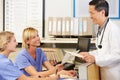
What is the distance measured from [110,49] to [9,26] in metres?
2.36

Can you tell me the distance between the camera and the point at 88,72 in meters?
1.75

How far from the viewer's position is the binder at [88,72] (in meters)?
1.72

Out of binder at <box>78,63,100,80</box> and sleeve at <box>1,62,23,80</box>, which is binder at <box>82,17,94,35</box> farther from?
sleeve at <box>1,62,23,80</box>

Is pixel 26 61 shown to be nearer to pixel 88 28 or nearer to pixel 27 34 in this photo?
pixel 27 34

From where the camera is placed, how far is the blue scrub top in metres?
2.52

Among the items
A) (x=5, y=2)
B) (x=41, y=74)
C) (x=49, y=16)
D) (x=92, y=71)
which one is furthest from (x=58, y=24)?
(x=92, y=71)

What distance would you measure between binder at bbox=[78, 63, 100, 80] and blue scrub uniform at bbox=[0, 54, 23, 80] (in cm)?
52

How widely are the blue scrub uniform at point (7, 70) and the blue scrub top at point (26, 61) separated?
23.4 inches

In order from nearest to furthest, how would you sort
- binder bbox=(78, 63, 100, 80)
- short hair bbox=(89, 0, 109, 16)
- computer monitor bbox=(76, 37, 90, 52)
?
1. binder bbox=(78, 63, 100, 80)
2. short hair bbox=(89, 0, 109, 16)
3. computer monitor bbox=(76, 37, 90, 52)

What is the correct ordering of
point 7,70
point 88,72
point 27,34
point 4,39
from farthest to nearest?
1. point 27,34
2. point 4,39
3. point 7,70
4. point 88,72

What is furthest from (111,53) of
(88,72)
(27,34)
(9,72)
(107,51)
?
(27,34)

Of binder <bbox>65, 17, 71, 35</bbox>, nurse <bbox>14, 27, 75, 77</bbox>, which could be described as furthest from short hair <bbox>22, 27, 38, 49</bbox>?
binder <bbox>65, 17, 71, 35</bbox>

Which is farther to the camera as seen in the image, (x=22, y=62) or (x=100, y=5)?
(x=22, y=62)

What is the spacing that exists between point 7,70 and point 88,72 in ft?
2.02
